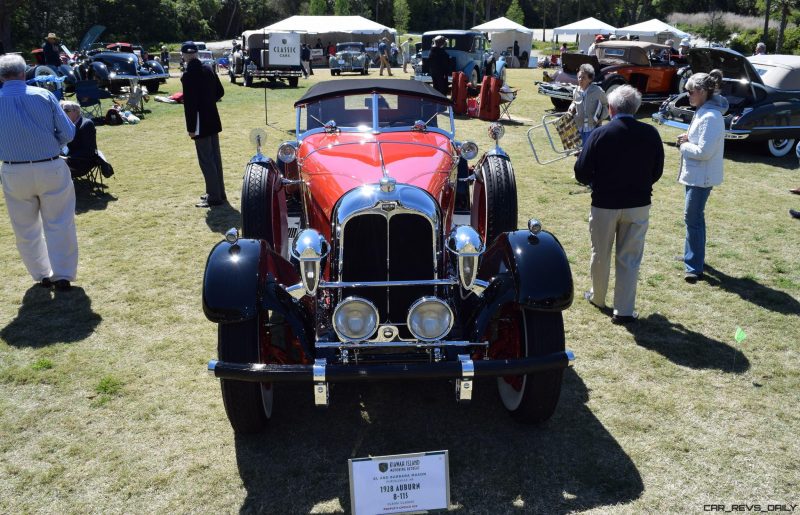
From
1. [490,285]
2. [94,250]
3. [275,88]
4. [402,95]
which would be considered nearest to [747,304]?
[490,285]

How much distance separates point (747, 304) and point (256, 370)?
445 centimetres

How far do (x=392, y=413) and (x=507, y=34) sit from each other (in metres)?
36.0

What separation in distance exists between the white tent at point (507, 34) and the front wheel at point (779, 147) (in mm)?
24588

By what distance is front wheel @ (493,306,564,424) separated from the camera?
3.37m

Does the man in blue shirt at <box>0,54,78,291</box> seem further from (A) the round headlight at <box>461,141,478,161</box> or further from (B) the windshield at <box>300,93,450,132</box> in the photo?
(A) the round headlight at <box>461,141,478,161</box>

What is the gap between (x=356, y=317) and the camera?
3131 millimetres

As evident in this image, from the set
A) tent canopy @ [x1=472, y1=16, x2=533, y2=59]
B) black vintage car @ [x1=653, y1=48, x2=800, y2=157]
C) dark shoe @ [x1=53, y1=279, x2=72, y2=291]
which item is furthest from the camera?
tent canopy @ [x1=472, y1=16, x2=533, y2=59]

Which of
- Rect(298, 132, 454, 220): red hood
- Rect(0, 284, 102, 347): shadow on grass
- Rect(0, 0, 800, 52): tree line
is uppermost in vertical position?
Rect(0, 0, 800, 52): tree line

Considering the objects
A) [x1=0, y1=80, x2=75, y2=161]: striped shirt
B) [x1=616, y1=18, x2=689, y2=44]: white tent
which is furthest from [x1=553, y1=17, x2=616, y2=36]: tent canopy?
[x1=0, y1=80, x2=75, y2=161]: striped shirt

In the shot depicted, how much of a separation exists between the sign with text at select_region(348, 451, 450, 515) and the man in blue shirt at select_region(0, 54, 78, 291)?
3.96m

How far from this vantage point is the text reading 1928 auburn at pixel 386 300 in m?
3.11

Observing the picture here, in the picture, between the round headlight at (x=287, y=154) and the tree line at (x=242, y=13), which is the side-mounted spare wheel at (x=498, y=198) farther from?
the tree line at (x=242, y=13)

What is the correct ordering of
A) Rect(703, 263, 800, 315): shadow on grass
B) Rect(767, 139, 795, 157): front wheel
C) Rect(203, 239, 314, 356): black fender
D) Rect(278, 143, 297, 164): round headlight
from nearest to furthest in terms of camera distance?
1. Rect(203, 239, 314, 356): black fender
2. Rect(278, 143, 297, 164): round headlight
3. Rect(703, 263, 800, 315): shadow on grass
4. Rect(767, 139, 795, 157): front wheel

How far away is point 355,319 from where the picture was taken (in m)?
3.13
